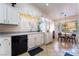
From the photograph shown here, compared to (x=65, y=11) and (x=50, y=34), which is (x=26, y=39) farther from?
(x=65, y=11)

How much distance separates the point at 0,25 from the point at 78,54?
152 centimetres

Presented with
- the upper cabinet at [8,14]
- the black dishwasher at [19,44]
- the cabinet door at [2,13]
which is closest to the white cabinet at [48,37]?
the black dishwasher at [19,44]

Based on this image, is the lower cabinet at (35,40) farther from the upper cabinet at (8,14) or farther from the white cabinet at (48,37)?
the upper cabinet at (8,14)

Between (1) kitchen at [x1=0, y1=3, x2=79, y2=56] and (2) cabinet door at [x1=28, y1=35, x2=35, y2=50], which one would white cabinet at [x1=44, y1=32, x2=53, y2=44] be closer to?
(1) kitchen at [x1=0, y1=3, x2=79, y2=56]

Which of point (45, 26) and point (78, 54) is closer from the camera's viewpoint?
point (78, 54)

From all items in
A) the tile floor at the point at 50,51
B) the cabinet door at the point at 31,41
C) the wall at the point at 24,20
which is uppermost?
the wall at the point at 24,20

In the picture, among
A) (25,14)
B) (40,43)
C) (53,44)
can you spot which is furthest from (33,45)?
(25,14)

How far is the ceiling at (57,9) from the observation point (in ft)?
6.13

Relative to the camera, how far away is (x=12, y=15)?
1974 millimetres

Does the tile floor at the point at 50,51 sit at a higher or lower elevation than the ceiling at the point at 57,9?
lower

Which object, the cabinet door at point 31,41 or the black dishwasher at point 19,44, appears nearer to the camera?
the black dishwasher at point 19,44

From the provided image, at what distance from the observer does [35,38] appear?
2.02 metres

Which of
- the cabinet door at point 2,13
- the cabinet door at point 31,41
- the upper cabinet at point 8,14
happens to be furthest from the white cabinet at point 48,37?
the cabinet door at point 2,13

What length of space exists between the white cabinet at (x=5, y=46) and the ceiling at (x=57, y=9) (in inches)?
32.0
